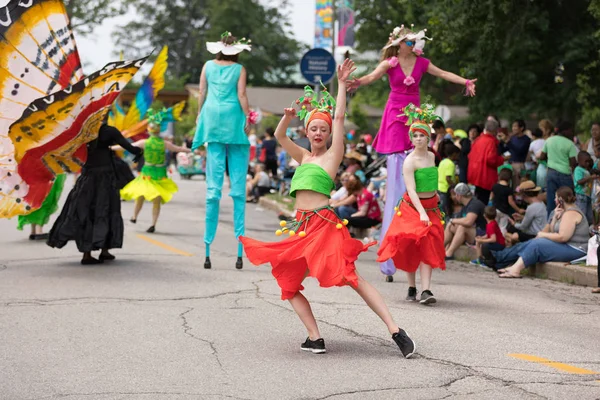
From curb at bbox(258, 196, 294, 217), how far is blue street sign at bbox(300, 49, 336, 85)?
8.85ft

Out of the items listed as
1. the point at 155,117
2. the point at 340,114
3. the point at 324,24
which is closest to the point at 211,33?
the point at 324,24

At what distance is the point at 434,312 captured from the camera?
925cm

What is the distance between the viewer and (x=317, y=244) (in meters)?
7.19

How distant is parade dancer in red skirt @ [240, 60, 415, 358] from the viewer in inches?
279

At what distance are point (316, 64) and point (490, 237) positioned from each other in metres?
8.01

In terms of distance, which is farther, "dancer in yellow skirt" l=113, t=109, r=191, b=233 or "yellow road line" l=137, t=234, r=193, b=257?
"dancer in yellow skirt" l=113, t=109, r=191, b=233

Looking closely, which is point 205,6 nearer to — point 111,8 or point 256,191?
point 111,8

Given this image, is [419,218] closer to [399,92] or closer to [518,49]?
[399,92]

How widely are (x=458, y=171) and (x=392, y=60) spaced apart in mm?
7646

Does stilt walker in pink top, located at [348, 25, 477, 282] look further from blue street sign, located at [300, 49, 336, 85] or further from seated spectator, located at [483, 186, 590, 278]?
blue street sign, located at [300, 49, 336, 85]

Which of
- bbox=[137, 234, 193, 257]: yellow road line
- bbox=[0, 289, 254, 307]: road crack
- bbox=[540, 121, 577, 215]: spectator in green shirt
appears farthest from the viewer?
bbox=[540, 121, 577, 215]: spectator in green shirt

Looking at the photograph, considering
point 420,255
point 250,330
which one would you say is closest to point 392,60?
point 420,255

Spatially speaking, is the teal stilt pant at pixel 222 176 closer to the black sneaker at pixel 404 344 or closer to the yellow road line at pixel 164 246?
the yellow road line at pixel 164 246

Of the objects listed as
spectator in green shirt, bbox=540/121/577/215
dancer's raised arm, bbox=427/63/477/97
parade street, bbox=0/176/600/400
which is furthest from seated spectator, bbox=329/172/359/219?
dancer's raised arm, bbox=427/63/477/97
